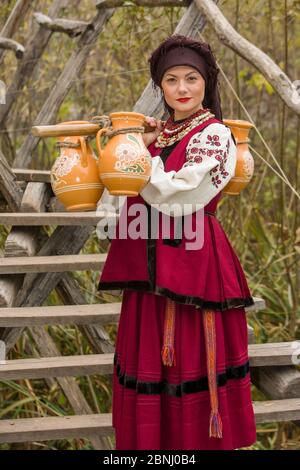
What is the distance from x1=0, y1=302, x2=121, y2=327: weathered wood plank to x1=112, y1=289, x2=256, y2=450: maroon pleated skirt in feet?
1.76

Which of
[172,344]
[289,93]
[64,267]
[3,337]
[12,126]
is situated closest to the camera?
[172,344]

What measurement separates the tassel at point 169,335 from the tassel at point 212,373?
10cm

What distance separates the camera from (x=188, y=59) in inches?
86.8

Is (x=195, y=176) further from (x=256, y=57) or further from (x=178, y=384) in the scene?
(x=256, y=57)

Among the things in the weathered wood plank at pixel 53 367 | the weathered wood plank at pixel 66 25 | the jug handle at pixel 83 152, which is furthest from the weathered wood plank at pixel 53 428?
the weathered wood plank at pixel 66 25

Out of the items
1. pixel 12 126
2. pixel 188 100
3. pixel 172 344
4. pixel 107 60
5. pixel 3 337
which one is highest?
pixel 107 60

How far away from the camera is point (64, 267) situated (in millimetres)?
3092

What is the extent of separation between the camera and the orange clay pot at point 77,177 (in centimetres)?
210

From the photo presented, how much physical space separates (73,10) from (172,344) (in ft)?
15.5

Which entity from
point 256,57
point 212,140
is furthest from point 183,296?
point 256,57

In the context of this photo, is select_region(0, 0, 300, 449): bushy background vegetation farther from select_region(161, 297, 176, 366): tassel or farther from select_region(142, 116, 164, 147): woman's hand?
select_region(161, 297, 176, 366): tassel

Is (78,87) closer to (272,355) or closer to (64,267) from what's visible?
(64,267)

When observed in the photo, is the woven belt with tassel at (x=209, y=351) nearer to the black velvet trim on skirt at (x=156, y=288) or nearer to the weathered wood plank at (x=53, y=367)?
the black velvet trim on skirt at (x=156, y=288)

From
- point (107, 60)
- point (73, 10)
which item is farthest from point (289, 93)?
point (73, 10)
